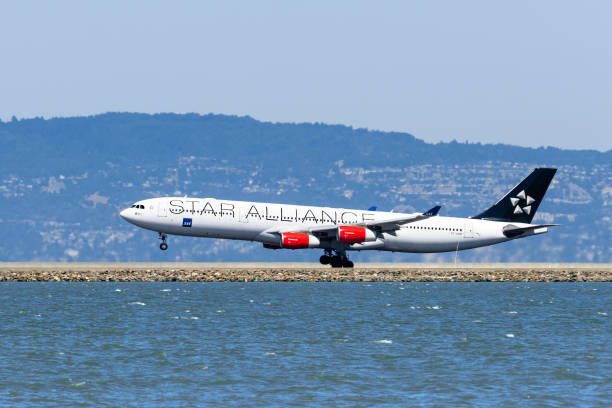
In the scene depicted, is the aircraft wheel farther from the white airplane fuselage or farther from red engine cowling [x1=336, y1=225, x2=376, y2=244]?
red engine cowling [x1=336, y1=225, x2=376, y2=244]

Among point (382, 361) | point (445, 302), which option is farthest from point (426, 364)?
point (445, 302)

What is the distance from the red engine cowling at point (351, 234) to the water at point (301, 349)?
8147 millimetres

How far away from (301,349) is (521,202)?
49.9 m

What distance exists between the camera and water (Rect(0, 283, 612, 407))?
3180cm

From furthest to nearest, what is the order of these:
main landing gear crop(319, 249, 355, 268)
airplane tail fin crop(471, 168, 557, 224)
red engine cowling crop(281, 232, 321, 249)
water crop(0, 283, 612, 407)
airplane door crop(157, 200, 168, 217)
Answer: airplane tail fin crop(471, 168, 557, 224)
main landing gear crop(319, 249, 355, 268)
airplane door crop(157, 200, 168, 217)
red engine cowling crop(281, 232, 321, 249)
water crop(0, 283, 612, 407)

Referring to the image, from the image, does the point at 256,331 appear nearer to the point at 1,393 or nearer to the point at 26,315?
the point at 26,315

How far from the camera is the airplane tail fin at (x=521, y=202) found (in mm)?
87375

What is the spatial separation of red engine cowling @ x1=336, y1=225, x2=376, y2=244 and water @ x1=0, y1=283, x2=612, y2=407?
321 inches

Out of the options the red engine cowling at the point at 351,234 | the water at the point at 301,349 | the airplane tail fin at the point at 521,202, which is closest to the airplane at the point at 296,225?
the red engine cowling at the point at 351,234

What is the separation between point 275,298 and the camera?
214 ft

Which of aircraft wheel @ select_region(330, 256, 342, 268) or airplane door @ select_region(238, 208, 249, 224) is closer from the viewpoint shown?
airplane door @ select_region(238, 208, 249, 224)

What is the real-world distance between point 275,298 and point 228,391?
32.8 metres

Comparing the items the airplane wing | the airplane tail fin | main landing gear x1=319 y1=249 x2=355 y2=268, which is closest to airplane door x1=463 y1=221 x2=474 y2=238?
the airplane tail fin

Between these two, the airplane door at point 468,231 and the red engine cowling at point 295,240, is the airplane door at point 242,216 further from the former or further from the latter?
the airplane door at point 468,231
